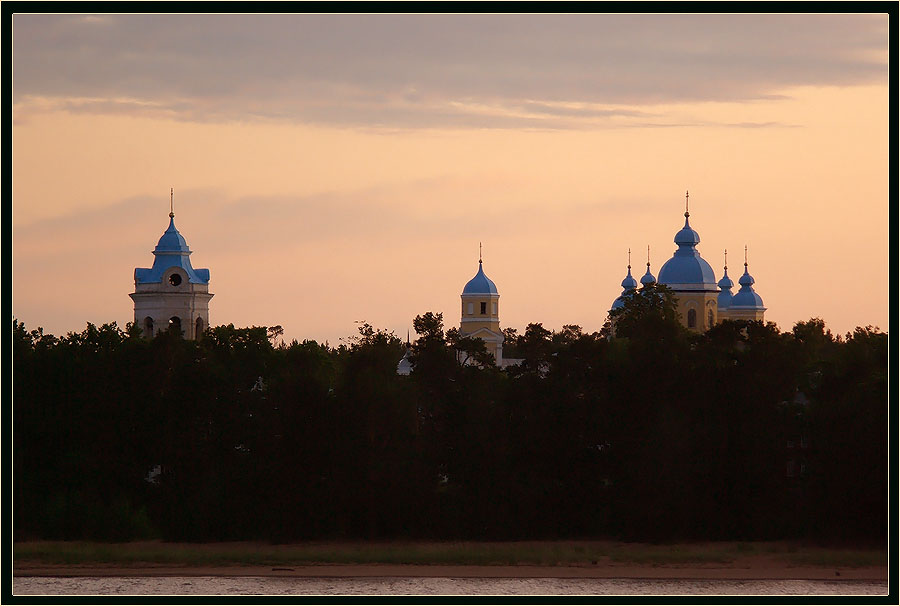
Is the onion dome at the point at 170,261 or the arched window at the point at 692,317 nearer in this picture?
the onion dome at the point at 170,261

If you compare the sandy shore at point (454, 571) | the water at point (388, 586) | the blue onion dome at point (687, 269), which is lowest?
the water at point (388, 586)

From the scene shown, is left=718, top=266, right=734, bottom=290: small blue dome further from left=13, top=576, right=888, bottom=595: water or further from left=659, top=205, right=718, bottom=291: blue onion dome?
left=13, top=576, right=888, bottom=595: water

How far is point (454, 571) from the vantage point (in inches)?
→ 1475

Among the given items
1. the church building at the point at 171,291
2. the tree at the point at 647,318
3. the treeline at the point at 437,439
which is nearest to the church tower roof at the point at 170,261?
the church building at the point at 171,291

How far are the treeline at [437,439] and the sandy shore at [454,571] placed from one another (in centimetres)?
138

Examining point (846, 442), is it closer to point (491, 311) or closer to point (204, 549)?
point (204, 549)

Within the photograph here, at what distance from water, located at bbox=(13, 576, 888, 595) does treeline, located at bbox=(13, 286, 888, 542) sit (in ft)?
8.24

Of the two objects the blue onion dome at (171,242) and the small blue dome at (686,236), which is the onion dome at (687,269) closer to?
the small blue dome at (686,236)

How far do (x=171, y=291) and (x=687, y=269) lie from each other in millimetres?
30024

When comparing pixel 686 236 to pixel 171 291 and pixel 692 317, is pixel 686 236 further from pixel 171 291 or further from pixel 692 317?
pixel 171 291

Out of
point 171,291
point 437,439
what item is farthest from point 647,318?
point 171,291

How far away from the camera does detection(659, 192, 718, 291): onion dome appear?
92938 mm

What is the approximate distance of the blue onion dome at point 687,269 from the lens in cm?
9300

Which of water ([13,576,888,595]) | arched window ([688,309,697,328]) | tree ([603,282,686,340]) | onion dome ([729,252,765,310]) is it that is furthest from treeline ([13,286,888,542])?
onion dome ([729,252,765,310])
